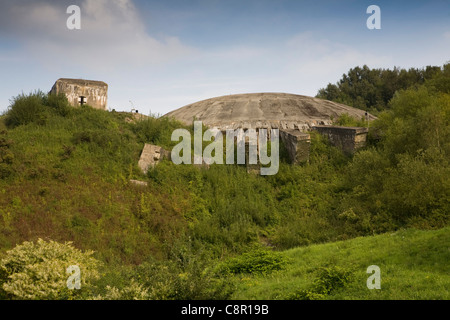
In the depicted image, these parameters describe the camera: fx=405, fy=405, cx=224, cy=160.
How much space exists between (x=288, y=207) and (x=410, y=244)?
520 cm

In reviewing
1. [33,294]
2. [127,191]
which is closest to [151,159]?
[127,191]

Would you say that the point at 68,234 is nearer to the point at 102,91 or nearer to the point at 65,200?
the point at 65,200

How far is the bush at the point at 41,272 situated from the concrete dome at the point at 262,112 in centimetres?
1213

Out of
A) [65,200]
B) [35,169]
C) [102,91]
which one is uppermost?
[102,91]

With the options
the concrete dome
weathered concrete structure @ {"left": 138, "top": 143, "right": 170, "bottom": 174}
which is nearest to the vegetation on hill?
the concrete dome

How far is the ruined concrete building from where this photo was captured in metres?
17.0

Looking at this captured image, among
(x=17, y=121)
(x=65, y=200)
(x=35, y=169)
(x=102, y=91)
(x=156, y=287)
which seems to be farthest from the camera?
(x=102, y=91)

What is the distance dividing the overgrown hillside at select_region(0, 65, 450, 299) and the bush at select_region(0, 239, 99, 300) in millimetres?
932

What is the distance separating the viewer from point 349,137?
1698cm

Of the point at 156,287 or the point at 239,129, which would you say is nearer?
the point at 156,287

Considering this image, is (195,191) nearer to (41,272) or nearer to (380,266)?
(380,266)

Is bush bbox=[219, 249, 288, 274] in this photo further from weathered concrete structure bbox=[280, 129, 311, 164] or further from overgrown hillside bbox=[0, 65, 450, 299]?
weathered concrete structure bbox=[280, 129, 311, 164]

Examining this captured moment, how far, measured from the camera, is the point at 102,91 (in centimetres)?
1895

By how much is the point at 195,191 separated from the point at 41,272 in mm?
7465
